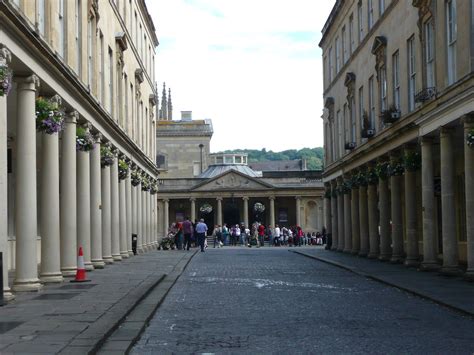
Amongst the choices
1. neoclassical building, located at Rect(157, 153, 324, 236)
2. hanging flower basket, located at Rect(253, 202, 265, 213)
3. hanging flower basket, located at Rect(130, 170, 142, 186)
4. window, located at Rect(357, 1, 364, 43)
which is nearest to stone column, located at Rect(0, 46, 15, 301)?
window, located at Rect(357, 1, 364, 43)

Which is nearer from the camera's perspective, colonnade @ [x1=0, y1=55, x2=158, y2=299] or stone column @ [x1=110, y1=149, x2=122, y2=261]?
colonnade @ [x1=0, y1=55, x2=158, y2=299]

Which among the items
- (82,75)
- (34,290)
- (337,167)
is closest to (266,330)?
(34,290)

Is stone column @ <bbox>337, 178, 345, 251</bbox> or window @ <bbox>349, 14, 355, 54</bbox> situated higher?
window @ <bbox>349, 14, 355, 54</bbox>

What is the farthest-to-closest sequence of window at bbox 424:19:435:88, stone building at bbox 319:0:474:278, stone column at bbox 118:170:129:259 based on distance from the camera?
stone column at bbox 118:170:129:259 → window at bbox 424:19:435:88 → stone building at bbox 319:0:474:278

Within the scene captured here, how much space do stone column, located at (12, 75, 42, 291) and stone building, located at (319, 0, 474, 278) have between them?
9485 mm

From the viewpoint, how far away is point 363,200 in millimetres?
35406

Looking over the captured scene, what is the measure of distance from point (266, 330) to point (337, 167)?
101 feet

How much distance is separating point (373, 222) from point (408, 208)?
7081 mm

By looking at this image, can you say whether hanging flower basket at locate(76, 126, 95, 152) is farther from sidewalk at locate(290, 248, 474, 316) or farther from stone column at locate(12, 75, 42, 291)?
sidewalk at locate(290, 248, 474, 316)

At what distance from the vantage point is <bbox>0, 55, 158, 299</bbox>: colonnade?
16375 mm

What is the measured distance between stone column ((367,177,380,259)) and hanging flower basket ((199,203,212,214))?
63.5m

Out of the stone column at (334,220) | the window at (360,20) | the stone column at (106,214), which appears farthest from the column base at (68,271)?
→ the stone column at (334,220)

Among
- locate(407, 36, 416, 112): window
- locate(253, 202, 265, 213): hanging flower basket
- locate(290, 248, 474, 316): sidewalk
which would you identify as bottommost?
locate(290, 248, 474, 316): sidewalk

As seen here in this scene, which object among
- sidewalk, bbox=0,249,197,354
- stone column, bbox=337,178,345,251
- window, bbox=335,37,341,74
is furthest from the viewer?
window, bbox=335,37,341,74
